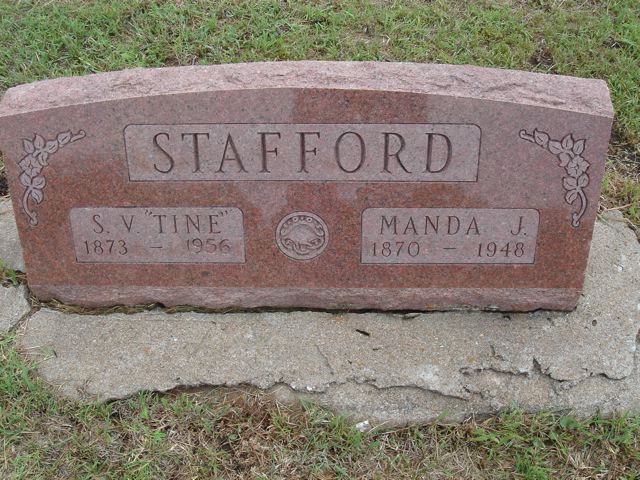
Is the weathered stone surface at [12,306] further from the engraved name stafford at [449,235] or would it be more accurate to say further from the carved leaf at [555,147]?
the carved leaf at [555,147]

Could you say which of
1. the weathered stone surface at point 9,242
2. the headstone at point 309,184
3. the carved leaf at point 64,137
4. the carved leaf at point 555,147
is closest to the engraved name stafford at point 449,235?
the headstone at point 309,184

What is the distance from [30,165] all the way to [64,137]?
180 millimetres

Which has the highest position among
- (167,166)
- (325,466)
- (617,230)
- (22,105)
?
(22,105)

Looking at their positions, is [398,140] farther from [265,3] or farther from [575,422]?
[265,3]

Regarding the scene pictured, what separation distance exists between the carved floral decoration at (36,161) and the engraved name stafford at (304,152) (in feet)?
0.76

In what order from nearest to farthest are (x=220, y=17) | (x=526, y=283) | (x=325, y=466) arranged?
(x=325, y=466) → (x=526, y=283) → (x=220, y=17)

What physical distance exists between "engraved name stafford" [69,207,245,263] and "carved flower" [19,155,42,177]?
21cm

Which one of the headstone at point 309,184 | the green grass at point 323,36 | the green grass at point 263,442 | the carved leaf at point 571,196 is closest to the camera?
the green grass at point 263,442

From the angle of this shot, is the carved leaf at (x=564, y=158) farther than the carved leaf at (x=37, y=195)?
No

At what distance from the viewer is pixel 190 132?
308cm

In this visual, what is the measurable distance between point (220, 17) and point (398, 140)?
202 cm

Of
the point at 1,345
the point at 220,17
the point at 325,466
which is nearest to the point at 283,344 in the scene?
the point at 325,466

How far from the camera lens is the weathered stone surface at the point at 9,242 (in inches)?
144

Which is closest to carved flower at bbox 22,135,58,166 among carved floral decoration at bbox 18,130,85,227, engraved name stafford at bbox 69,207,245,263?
carved floral decoration at bbox 18,130,85,227
